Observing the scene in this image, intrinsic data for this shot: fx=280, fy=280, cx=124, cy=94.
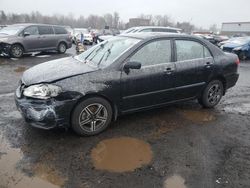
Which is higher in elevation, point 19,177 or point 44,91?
point 44,91

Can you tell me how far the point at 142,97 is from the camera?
497 centimetres

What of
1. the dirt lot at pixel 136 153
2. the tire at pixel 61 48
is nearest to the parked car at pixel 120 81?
the dirt lot at pixel 136 153

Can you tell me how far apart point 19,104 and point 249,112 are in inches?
189

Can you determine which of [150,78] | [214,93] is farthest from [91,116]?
[214,93]

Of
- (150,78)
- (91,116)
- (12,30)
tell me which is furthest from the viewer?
(12,30)

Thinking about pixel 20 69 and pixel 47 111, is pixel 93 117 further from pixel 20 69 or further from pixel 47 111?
pixel 20 69

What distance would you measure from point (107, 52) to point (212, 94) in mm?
2560

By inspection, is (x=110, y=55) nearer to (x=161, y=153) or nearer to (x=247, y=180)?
(x=161, y=153)

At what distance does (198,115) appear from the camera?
583 cm

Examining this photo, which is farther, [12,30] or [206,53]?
[12,30]

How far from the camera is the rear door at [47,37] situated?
1482cm

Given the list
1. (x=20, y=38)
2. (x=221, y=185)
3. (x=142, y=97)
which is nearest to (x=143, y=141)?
(x=142, y=97)

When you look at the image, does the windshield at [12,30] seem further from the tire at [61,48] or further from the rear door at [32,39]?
the tire at [61,48]

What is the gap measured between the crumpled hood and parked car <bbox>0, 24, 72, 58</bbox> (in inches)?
368
